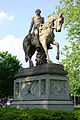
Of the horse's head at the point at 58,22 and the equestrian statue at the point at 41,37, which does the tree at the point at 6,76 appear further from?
the horse's head at the point at 58,22

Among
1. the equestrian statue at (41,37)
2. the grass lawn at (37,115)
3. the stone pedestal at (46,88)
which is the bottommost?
the grass lawn at (37,115)

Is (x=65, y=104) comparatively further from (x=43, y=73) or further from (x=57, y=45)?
(x=57, y=45)

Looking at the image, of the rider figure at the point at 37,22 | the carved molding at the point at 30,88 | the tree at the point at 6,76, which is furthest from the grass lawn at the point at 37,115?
the tree at the point at 6,76

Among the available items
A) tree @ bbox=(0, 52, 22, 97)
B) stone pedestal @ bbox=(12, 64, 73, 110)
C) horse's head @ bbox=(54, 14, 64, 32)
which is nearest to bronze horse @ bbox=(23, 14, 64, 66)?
horse's head @ bbox=(54, 14, 64, 32)

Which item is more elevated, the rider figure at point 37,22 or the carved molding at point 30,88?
the rider figure at point 37,22

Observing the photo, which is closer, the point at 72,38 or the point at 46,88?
the point at 46,88

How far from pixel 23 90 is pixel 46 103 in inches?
106

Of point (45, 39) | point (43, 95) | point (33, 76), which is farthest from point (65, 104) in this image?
point (45, 39)

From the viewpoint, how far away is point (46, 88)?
13.9 meters

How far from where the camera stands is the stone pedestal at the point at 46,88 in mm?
13797

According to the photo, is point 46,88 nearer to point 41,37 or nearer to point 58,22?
point 41,37

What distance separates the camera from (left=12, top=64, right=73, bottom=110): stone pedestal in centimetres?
1380

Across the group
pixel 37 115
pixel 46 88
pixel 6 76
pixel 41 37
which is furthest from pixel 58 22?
pixel 6 76

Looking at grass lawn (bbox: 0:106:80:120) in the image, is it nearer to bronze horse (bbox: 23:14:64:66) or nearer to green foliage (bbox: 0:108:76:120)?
green foliage (bbox: 0:108:76:120)
